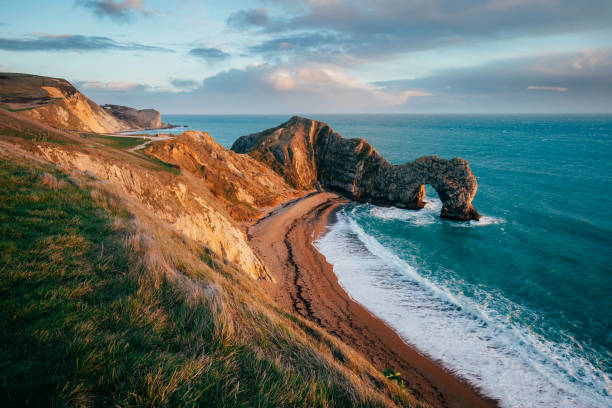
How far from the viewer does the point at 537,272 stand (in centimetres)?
2477

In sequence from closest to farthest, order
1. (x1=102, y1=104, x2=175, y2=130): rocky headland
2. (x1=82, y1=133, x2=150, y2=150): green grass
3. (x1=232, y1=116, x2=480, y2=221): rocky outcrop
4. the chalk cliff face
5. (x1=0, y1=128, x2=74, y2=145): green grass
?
(x1=0, y1=128, x2=74, y2=145): green grass, the chalk cliff face, (x1=82, y1=133, x2=150, y2=150): green grass, (x1=232, y1=116, x2=480, y2=221): rocky outcrop, (x1=102, y1=104, x2=175, y2=130): rocky headland

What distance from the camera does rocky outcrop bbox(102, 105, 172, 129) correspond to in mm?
109250

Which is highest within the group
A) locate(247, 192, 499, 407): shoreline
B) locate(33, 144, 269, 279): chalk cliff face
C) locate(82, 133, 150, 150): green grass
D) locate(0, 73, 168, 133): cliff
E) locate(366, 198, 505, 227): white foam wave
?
locate(0, 73, 168, 133): cliff

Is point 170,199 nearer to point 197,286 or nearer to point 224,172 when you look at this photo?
point 197,286

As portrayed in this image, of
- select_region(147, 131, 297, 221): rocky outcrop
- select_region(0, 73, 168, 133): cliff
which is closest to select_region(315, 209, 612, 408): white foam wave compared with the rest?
select_region(147, 131, 297, 221): rocky outcrop

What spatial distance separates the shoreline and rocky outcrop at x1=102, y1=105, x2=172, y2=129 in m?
107

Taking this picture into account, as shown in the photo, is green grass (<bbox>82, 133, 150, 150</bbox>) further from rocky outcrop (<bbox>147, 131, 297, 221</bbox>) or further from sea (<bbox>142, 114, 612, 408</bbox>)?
sea (<bbox>142, 114, 612, 408</bbox>)

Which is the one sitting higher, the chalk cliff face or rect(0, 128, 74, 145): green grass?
rect(0, 128, 74, 145): green grass

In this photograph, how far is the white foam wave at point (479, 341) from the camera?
47.6ft

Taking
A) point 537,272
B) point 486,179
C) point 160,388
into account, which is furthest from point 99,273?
point 486,179

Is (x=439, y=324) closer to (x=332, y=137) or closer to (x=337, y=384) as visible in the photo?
(x=337, y=384)

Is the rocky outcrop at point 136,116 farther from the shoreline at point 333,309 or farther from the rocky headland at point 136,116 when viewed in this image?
the shoreline at point 333,309

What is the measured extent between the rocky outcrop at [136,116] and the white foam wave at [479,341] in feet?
398

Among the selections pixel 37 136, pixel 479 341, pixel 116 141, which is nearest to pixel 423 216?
pixel 479 341
